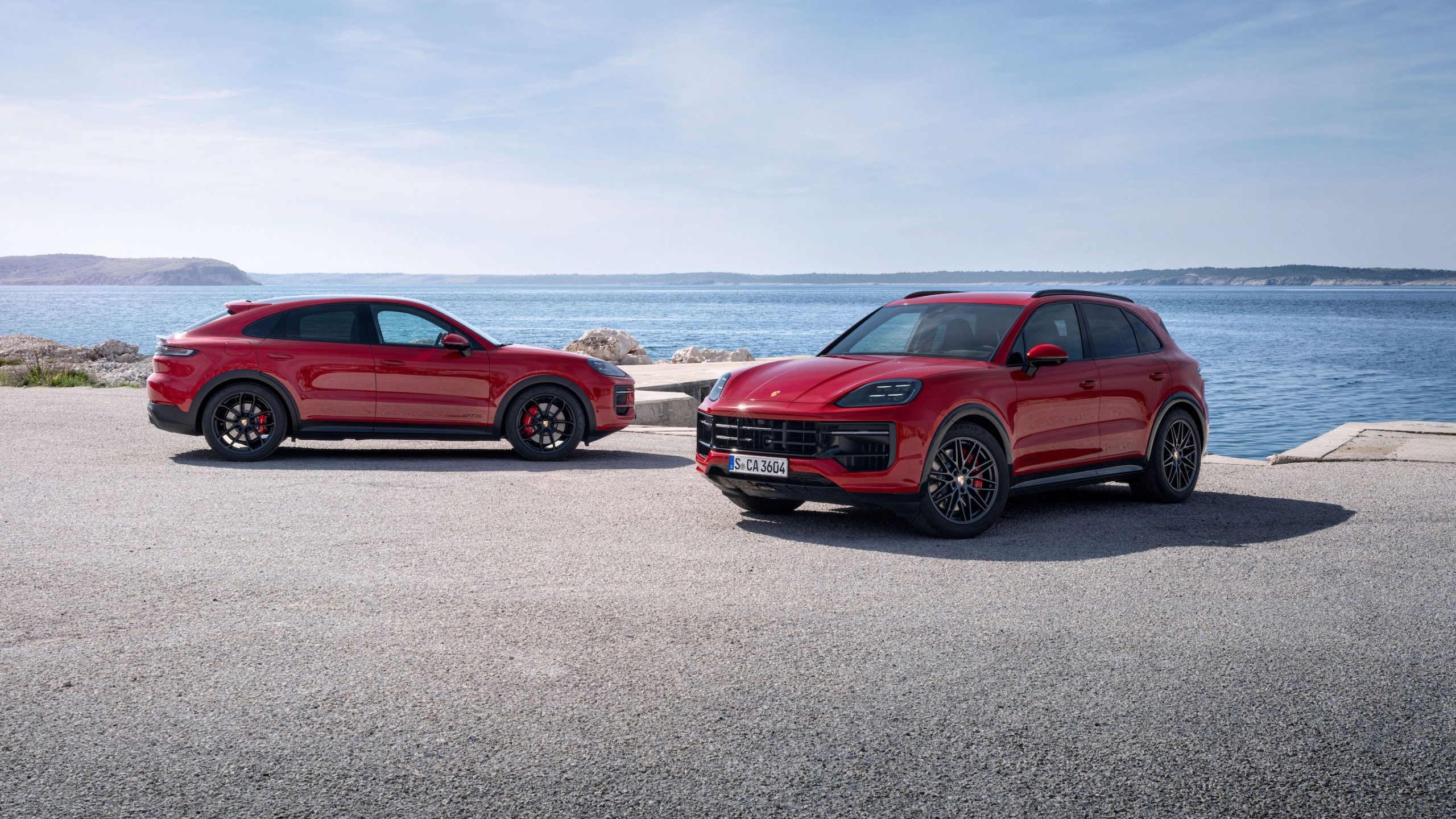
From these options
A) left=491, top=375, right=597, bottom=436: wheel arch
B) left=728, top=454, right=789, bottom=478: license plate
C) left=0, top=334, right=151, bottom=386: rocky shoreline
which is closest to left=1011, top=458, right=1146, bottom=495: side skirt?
left=728, top=454, right=789, bottom=478: license plate

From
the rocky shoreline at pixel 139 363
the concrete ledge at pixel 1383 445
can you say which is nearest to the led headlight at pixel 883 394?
the concrete ledge at pixel 1383 445

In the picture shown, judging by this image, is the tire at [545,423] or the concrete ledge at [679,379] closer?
the tire at [545,423]

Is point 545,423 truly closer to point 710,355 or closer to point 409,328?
point 409,328

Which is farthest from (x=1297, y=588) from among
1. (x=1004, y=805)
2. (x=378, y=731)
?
(x=378, y=731)

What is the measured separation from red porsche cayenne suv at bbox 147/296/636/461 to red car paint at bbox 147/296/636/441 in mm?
→ 11

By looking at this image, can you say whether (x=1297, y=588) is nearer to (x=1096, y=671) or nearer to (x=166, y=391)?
(x=1096, y=671)

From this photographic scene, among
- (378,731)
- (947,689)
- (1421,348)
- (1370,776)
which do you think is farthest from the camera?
(1421,348)

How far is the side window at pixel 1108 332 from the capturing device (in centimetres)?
870

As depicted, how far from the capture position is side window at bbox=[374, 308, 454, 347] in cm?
1123

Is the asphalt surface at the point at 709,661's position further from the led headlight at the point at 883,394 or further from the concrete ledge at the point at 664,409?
the concrete ledge at the point at 664,409

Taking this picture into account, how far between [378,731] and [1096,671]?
273 cm

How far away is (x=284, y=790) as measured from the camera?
3.38 meters

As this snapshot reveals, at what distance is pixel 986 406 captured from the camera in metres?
7.54

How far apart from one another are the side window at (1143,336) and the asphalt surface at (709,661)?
1.47 meters
